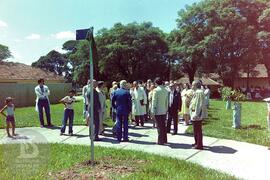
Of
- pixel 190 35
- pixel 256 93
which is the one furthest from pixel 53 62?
pixel 256 93

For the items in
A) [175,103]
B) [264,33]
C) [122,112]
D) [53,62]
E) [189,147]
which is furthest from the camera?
[53,62]

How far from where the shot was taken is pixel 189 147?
10523mm

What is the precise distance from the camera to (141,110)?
14.7m

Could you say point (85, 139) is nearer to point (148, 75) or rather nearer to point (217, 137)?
point (217, 137)

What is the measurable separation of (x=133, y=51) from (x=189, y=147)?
1621 inches

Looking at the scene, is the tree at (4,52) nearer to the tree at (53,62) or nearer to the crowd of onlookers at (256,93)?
the tree at (53,62)

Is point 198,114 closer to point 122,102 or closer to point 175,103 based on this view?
point 122,102

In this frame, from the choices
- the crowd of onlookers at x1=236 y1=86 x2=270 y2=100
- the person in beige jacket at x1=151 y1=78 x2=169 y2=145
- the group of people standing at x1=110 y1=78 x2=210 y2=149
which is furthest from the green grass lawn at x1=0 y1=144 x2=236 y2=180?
the crowd of onlookers at x1=236 y1=86 x2=270 y2=100

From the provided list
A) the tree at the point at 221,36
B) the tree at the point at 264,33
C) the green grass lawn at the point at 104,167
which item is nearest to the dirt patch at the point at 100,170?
the green grass lawn at the point at 104,167

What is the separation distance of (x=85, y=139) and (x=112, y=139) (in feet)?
2.86

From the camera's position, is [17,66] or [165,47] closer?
[17,66]

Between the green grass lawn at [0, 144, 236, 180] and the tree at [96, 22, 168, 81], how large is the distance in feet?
138

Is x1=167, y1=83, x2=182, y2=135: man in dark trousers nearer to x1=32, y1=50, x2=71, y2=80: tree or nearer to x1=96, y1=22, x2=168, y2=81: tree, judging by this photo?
x1=96, y1=22, x2=168, y2=81: tree

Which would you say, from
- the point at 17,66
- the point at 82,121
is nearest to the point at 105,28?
the point at 17,66
